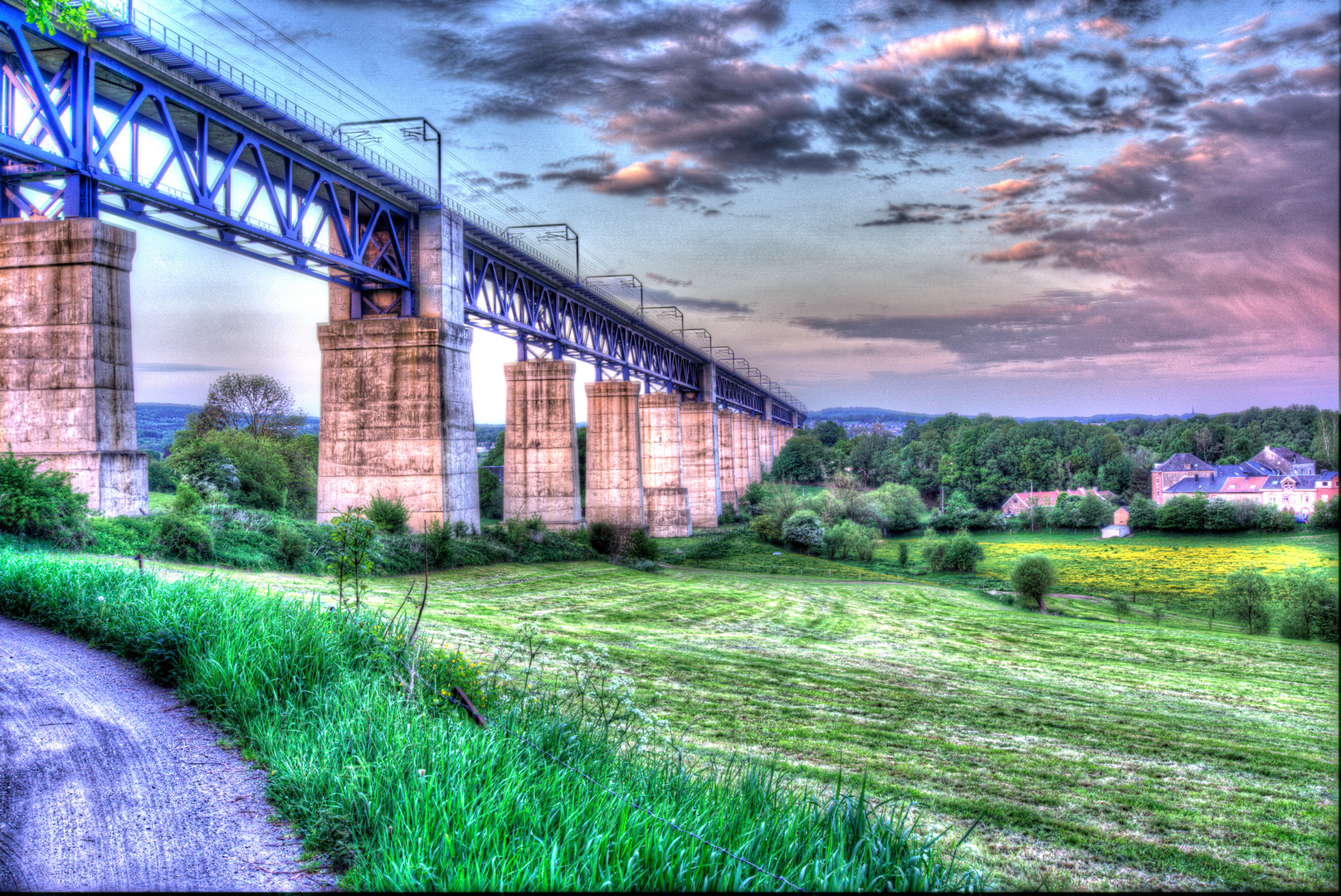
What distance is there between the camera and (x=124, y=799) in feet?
19.0

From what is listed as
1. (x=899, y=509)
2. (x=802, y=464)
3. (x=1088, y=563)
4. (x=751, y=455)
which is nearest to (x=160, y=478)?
(x=1088, y=563)

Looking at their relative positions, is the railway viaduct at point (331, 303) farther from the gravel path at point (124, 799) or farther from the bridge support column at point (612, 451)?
the gravel path at point (124, 799)

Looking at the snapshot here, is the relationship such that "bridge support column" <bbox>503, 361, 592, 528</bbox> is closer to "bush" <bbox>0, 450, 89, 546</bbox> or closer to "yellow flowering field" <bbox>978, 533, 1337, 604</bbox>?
"yellow flowering field" <bbox>978, 533, 1337, 604</bbox>

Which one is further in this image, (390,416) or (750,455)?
(750,455)

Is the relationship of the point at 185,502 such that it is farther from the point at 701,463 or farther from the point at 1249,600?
the point at 701,463

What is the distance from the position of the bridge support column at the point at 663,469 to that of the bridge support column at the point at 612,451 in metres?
10.8

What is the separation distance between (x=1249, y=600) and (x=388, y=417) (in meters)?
40.7

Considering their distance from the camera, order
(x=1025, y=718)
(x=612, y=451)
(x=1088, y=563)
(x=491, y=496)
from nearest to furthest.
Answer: (x=1025, y=718)
(x=1088, y=563)
(x=612, y=451)
(x=491, y=496)

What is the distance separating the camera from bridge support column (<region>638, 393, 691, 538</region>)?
246 ft

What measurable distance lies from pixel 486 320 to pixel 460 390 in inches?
356

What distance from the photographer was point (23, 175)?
21.8 m

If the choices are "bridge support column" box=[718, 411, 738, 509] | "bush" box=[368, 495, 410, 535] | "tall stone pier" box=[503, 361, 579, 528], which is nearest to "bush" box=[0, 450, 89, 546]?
"bush" box=[368, 495, 410, 535]

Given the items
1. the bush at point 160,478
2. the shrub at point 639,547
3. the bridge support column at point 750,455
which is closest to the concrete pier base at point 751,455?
the bridge support column at point 750,455

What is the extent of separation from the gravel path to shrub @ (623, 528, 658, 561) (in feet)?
136
